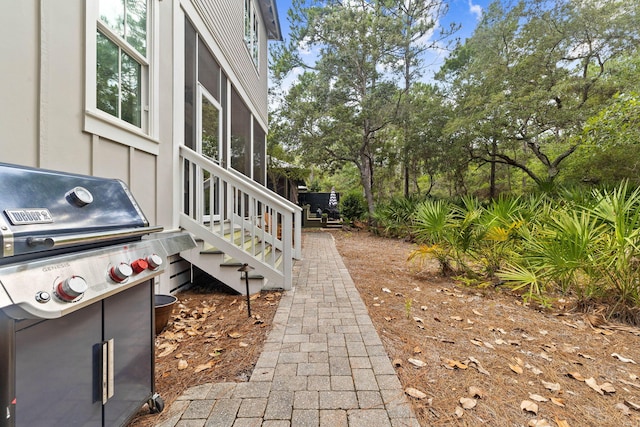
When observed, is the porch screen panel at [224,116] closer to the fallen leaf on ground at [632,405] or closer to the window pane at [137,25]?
the window pane at [137,25]

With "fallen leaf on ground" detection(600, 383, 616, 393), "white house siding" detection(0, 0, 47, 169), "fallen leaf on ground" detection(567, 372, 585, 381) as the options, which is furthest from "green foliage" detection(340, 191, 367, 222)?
"white house siding" detection(0, 0, 47, 169)

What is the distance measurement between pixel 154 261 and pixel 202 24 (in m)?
Result: 4.59

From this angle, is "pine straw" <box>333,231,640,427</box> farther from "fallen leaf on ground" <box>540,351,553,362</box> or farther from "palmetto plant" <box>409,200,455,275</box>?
"palmetto plant" <box>409,200,455,275</box>

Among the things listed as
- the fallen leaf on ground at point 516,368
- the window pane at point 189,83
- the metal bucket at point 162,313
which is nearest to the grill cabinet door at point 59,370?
the metal bucket at point 162,313

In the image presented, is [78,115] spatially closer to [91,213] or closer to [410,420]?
[91,213]

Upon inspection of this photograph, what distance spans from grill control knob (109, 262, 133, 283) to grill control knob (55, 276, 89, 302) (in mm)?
222

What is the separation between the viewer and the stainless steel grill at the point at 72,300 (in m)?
0.95

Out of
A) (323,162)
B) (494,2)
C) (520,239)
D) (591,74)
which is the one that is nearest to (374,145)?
(323,162)

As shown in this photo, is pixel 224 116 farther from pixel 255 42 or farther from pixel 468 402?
pixel 468 402

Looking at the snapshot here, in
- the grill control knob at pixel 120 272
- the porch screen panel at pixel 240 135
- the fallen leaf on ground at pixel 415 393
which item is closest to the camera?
the grill control knob at pixel 120 272

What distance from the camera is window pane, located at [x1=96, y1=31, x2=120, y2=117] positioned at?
2.71m

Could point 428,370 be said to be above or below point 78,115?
below

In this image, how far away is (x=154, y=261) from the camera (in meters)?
1.60

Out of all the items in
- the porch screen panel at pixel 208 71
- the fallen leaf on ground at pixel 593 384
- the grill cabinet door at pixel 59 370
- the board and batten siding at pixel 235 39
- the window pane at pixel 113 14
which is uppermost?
the board and batten siding at pixel 235 39
